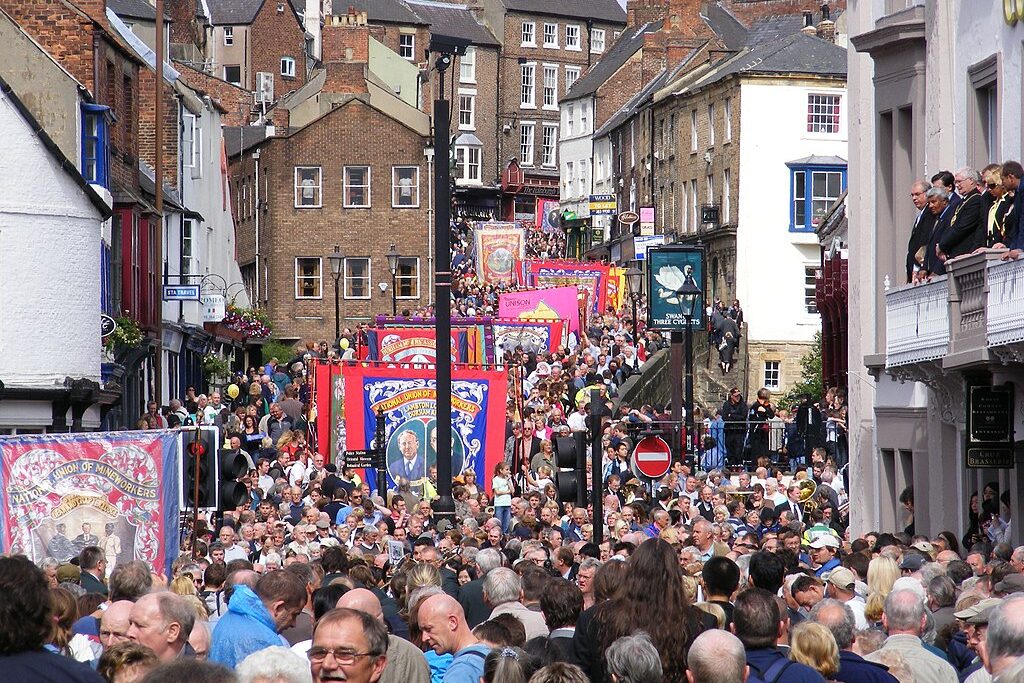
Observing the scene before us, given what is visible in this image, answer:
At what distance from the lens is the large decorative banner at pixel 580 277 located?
2413 inches

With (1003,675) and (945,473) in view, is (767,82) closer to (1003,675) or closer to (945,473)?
(945,473)

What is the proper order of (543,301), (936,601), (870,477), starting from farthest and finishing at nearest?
1. (543,301)
2. (870,477)
3. (936,601)

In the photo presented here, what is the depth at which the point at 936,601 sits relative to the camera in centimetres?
1119

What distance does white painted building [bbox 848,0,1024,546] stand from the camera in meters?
20.2

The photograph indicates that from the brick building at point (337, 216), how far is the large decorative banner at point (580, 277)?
973cm

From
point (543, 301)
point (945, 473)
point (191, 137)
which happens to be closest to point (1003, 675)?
point (945, 473)

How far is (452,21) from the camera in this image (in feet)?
390

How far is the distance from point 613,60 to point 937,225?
77236 mm

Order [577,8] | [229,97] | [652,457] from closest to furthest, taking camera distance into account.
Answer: [652,457] → [229,97] → [577,8]

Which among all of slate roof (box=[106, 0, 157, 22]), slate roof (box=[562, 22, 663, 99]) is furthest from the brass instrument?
slate roof (box=[562, 22, 663, 99])

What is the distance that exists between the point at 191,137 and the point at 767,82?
23.3 metres

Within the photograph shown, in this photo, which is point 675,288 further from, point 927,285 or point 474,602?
point 474,602

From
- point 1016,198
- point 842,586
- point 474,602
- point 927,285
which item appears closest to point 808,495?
point 927,285

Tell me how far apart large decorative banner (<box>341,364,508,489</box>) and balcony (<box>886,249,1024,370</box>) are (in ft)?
32.5
